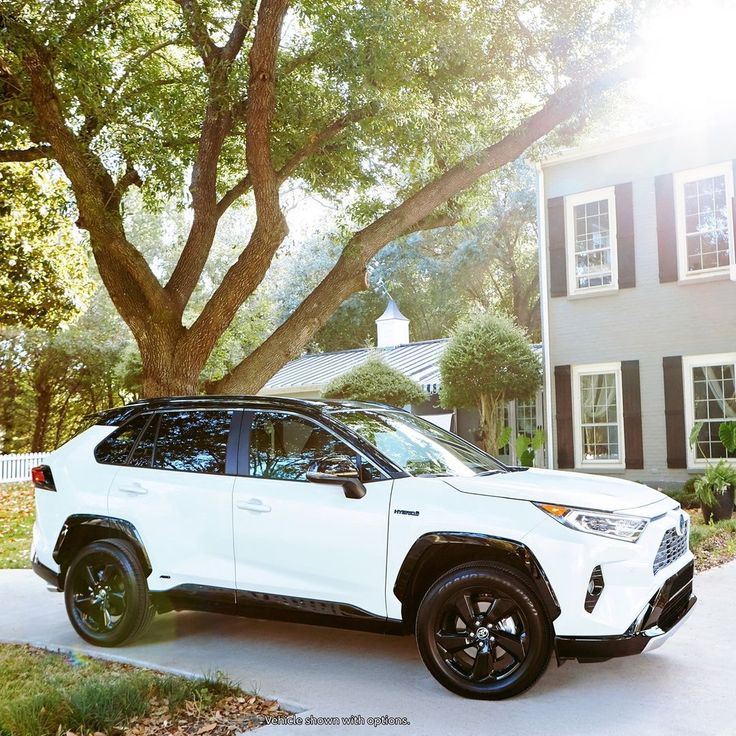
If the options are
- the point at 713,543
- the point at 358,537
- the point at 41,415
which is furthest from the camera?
the point at 41,415

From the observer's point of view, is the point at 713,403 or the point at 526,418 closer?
the point at 713,403

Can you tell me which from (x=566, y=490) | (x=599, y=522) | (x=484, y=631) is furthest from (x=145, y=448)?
(x=599, y=522)

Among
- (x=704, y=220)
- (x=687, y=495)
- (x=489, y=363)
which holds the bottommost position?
(x=687, y=495)

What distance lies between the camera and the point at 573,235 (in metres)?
17.2

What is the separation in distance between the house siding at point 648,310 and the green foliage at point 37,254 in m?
9.81

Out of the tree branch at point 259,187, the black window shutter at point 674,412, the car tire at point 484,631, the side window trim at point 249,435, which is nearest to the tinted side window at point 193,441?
the side window trim at point 249,435

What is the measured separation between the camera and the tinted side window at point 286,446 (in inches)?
223

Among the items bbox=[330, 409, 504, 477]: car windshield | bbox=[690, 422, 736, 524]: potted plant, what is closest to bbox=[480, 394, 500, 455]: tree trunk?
bbox=[690, 422, 736, 524]: potted plant

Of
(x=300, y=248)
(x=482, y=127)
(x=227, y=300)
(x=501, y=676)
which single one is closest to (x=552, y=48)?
(x=482, y=127)

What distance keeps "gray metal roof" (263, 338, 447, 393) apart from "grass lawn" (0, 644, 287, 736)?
614 inches

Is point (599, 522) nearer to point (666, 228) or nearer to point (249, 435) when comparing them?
point (249, 435)

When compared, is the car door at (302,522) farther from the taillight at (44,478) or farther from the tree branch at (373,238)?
the tree branch at (373,238)

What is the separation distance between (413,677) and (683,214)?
12.5m

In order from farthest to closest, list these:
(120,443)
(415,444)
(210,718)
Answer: (120,443)
(415,444)
(210,718)
